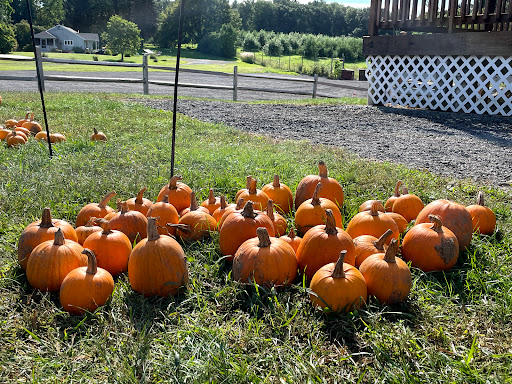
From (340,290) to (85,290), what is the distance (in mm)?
1315

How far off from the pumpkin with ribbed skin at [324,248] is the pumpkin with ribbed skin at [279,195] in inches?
37.7

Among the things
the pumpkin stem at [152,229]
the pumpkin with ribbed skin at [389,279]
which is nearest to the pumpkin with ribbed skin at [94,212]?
the pumpkin stem at [152,229]

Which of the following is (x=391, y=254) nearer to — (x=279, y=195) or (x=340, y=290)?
(x=340, y=290)

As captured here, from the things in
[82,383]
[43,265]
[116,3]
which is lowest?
[82,383]

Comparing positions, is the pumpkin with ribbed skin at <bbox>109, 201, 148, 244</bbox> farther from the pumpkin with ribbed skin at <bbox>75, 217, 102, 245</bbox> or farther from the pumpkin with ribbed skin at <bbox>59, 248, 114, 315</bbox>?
the pumpkin with ribbed skin at <bbox>59, 248, 114, 315</bbox>

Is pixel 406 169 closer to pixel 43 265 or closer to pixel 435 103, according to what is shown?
pixel 43 265

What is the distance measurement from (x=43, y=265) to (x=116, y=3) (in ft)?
342

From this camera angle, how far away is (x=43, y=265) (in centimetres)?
241

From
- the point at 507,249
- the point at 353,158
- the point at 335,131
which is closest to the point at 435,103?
the point at 335,131

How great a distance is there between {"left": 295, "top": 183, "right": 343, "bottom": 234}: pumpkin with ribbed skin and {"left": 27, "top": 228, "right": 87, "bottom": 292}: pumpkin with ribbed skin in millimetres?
1520

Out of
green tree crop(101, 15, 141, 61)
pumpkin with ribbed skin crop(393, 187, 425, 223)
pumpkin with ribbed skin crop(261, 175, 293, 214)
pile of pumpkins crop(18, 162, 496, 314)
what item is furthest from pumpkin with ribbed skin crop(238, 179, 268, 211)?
green tree crop(101, 15, 141, 61)

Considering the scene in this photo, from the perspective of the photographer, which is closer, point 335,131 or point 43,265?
point 43,265

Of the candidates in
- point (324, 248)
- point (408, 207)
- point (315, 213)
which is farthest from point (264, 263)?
point (408, 207)

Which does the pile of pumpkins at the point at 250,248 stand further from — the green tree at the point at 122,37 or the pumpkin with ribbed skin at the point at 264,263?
the green tree at the point at 122,37
